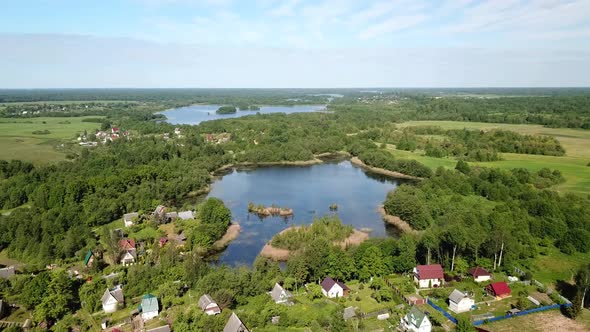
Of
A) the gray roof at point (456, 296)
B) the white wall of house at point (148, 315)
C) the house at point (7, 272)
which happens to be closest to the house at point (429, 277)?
the gray roof at point (456, 296)

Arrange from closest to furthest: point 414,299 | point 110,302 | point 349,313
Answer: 1. point 349,313
2. point 110,302
3. point 414,299

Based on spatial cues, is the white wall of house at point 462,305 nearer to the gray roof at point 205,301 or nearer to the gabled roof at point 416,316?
the gabled roof at point 416,316

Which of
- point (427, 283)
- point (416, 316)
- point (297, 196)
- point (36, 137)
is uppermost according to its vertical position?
point (36, 137)

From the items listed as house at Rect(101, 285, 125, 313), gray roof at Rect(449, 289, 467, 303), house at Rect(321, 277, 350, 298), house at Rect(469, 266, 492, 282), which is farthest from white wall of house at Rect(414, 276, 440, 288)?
house at Rect(101, 285, 125, 313)

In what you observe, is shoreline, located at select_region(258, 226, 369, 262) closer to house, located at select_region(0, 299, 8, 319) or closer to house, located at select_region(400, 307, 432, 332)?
house, located at select_region(400, 307, 432, 332)

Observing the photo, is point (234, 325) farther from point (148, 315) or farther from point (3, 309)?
point (3, 309)

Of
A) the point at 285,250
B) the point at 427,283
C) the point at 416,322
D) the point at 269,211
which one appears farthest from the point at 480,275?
the point at 269,211

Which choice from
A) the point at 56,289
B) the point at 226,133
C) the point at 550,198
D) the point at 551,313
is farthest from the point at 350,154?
the point at 56,289

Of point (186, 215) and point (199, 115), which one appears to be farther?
point (199, 115)
